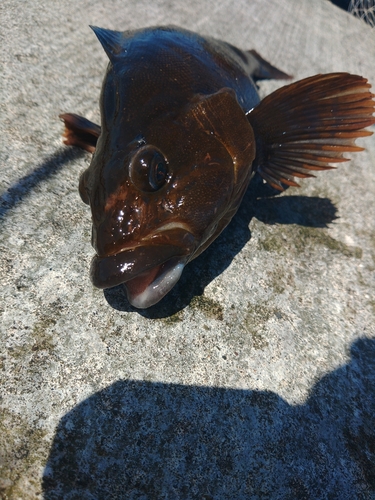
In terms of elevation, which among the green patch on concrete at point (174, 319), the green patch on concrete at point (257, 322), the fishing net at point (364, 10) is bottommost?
the green patch on concrete at point (174, 319)

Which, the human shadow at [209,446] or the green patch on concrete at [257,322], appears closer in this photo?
the human shadow at [209,446]

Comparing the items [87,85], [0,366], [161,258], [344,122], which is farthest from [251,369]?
[87,85]

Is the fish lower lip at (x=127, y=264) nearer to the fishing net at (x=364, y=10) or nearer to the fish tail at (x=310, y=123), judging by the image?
the fish tail at (x=310, y=123)

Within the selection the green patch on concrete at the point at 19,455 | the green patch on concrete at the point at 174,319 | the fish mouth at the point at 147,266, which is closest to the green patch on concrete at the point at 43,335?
the green patch on concrete at the point at 19,455

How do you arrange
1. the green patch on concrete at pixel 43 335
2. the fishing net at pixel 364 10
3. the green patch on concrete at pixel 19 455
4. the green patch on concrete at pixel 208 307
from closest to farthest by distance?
the green patch on concrete at pixel 19 455 → the green patch on concrete at pixel 43 335 → the green patch on concrete at pixel 208 307 → the fishing net at pixel 364 10

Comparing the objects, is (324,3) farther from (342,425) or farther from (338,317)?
(342,425)

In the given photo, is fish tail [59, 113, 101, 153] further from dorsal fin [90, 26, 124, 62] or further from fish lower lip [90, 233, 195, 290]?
fish lower lip [90, 233, 195, 290]

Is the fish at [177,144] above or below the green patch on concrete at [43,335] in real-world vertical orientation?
above

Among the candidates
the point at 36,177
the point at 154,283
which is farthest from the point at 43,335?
the point at 36,177
